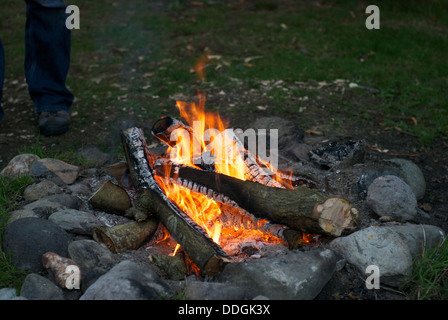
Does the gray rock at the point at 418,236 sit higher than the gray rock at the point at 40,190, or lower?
lower

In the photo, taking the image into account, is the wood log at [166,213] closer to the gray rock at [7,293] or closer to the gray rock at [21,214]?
the gray rock at [21,214]

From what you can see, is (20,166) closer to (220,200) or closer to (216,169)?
(216,169)

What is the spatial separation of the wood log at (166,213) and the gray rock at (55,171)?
602 mm

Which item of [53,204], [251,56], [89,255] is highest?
[251,56]

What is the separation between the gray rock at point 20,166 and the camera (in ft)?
11.8

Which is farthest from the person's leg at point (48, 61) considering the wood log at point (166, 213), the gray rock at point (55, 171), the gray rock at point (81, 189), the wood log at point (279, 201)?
the wood log at point (279, 201)

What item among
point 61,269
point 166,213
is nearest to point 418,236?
point 166,213

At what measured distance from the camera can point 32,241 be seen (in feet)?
8.95

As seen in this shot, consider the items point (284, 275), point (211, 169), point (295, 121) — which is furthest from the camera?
point (295, 121)

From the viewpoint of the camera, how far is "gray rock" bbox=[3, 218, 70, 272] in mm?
2693

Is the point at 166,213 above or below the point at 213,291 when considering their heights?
above

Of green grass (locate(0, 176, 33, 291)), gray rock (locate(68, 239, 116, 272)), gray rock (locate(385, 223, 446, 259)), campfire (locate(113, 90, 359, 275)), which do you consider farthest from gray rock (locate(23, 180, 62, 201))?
gray rock (locate(385, 223, 446, 259))

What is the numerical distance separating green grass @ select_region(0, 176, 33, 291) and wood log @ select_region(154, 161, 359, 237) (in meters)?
0.97

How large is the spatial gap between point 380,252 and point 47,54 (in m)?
3.57
